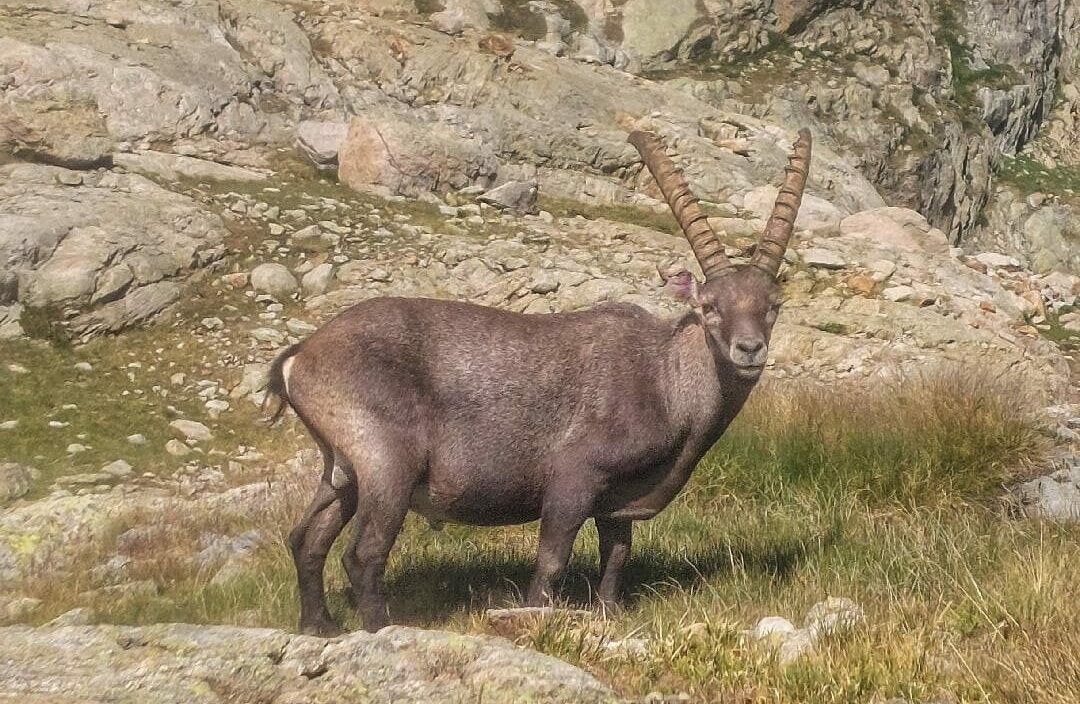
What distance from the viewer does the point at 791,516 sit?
8148 mm

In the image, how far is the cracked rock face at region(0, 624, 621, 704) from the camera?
3898mm

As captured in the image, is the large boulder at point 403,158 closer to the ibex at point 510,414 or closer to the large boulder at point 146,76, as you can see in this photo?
the large boulder at point 146,76

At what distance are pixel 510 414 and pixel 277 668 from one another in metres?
2.71

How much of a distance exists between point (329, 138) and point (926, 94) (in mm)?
18631

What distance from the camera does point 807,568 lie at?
22.8 feet

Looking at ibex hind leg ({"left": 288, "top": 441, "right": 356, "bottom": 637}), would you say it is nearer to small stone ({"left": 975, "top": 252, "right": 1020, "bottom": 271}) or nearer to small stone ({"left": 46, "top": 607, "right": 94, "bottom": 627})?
small stone ({"left": 46, "top": 607, "right": 94, "bottom": 627})

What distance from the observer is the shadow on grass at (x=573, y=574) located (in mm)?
6993

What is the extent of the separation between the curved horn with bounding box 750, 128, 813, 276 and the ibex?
0.02m

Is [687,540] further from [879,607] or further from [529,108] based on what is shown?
[529,108]

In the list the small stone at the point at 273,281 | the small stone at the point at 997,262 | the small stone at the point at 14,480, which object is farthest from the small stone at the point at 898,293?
the small stone at the point at 14,480

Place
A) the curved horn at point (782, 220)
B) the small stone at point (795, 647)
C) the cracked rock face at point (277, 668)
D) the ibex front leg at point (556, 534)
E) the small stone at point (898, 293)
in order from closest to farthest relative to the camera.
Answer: the cracked rock face at point (277, 668) < the small stone at point (795, 647) < the ibex front leg at point (556, 534) < the curved horn at point (782, 220) < the small stone at point (898, 293)

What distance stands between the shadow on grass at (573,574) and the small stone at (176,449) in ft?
14.2

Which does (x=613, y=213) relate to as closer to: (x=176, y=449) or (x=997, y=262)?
(x=997, y=262)

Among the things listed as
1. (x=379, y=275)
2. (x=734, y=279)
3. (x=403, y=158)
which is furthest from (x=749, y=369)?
(x=403, y=158)
